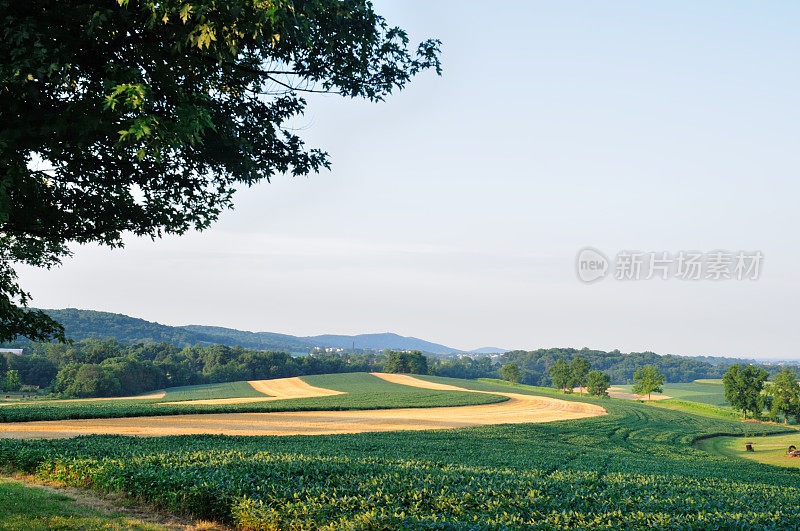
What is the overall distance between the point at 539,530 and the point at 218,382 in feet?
379

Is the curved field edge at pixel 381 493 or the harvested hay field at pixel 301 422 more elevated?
the curved field edge at pixel 381 493

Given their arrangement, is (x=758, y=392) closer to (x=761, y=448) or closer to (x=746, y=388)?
(x=746, y=388)

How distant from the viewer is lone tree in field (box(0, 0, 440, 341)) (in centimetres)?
820

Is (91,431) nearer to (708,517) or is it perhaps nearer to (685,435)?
(708,517)

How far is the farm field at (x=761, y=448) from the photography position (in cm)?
3906

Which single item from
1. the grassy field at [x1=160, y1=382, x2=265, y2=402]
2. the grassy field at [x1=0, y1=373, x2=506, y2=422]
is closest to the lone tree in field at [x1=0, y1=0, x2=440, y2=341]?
the grassy field at [x1=0, y1=373, x2=506, y2=422]

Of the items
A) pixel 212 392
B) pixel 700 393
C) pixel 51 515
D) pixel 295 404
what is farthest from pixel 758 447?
pixel 700 393

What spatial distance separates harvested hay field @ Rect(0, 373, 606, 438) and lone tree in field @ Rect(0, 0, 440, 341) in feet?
64.9

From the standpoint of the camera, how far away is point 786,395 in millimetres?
84562

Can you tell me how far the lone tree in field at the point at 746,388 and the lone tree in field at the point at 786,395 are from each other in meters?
2.09

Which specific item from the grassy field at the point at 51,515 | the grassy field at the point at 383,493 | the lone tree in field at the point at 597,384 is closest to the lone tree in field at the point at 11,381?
the grassy field at the point at 383,493

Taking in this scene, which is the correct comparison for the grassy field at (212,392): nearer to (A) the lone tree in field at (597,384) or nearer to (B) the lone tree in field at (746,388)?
(A) the lone tree in field at (597,384)

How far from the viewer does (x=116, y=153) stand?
38.5 feet

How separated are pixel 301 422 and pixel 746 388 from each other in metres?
80.9
